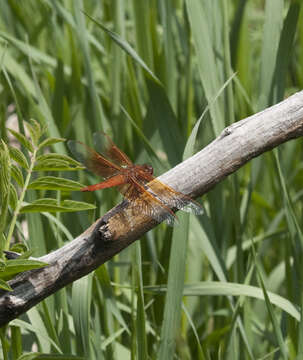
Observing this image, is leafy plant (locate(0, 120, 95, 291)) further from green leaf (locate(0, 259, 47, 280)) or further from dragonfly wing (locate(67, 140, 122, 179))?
dragonfly wing (locate(67, 140, 122, 179))

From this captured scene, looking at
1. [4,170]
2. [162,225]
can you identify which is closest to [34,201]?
[4,170]

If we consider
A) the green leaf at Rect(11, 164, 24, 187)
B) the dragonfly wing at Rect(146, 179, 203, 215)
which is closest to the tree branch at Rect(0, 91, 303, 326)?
the dragonfly wing at Rect(146, 179, 203, 215)

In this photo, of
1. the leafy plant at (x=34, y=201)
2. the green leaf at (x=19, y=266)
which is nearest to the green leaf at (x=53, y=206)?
the leafy plant at (x=34, y=201)

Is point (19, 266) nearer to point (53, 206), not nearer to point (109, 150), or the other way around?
point (53, 206)

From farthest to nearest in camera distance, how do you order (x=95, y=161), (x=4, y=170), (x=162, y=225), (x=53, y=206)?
(x=162, y=225)
(x=95, y=161)
(x=53, y=206)
(x=4, y=170)

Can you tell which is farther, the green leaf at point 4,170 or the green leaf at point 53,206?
the green leaf at point 53,206

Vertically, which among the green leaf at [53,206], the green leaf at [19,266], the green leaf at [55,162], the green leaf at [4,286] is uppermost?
the green leaf at [55,162]

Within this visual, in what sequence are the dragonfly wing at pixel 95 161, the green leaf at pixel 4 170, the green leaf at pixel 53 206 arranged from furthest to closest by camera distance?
the dragonfly wing at pixel 95 161
the green leaf at pixel 53 206
the green leaf at pixel 4 170

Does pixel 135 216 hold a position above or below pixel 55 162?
below

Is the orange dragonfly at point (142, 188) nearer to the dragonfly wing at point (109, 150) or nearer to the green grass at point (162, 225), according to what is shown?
the dragonfly wing at point (109, 150)
